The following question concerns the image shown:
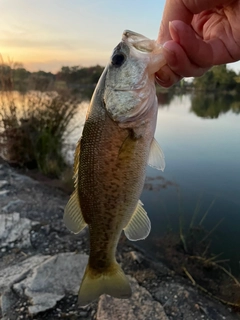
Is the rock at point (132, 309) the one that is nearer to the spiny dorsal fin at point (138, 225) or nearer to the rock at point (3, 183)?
the spiny dorsal fin at point (138, 225)

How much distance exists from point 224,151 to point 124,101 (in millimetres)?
10570

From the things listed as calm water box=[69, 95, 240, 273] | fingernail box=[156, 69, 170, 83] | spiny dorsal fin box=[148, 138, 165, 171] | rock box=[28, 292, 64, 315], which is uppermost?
fingernail box=[156, 69, 170, 83]

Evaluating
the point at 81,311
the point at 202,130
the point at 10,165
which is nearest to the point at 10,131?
the point at 10,165

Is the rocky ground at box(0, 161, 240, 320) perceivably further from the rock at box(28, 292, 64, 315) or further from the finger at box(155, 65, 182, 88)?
the finger at box(155, 65, 182, 88)

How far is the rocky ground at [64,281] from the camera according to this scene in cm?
385

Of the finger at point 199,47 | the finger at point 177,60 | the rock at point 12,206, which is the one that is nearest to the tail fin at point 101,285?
the finger at point 177,60

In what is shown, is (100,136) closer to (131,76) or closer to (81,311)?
(131,76)

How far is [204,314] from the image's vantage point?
3.96m

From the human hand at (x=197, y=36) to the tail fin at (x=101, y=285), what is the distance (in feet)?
4.75

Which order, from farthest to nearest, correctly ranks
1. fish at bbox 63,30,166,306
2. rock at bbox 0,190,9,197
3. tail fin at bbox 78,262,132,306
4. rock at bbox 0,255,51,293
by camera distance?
rock at bbox 0,190,9,197 → rock at bbox 0,255,51,293 → tail fin at bbox 78,262,132,306 → fish at bbox 63,30,166,306

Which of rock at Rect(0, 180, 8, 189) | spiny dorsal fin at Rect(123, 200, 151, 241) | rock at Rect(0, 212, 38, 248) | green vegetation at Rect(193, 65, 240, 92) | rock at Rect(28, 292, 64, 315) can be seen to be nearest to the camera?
spiny dorsal fin at Rect(123, 200, 151, 241)

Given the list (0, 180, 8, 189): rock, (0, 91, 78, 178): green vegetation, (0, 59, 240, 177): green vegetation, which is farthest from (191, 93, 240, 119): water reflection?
(0, 180, 8, 189): rock

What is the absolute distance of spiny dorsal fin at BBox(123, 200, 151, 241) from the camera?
234cm

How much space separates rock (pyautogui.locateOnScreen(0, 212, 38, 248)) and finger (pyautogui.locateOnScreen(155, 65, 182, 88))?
3.94 m
